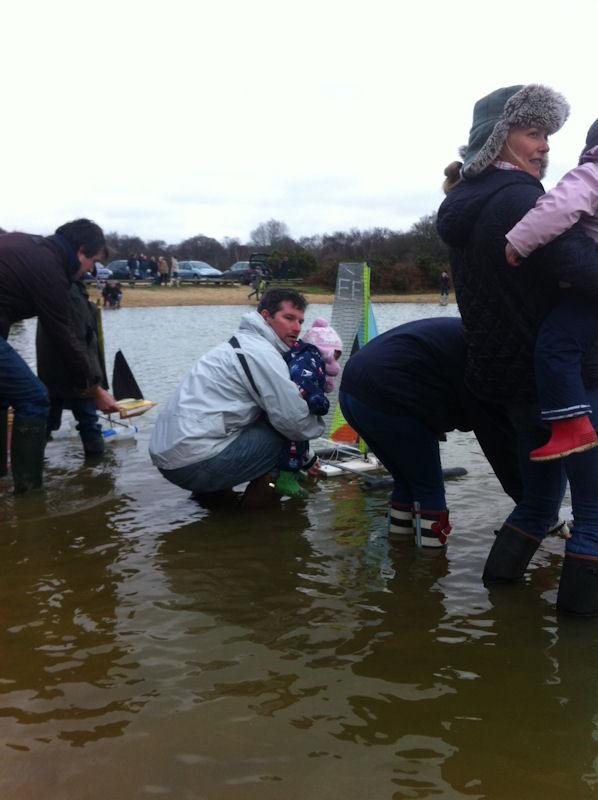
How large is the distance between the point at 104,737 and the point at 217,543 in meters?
1.80

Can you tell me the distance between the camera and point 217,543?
3.98m

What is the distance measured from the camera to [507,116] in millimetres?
3016

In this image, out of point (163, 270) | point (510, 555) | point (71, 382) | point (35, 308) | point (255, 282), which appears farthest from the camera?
point (163, 270)

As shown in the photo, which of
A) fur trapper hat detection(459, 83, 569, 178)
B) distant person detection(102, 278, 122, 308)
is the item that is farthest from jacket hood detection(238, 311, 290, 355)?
distant person detection(102, 278, 122, 308)

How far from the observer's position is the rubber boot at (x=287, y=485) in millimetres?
4809

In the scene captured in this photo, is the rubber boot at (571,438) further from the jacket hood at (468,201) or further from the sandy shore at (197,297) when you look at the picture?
the sandy shore at (197,297)

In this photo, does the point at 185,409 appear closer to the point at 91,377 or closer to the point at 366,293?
the point at 91,377

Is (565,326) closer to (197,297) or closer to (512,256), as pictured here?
(512,256)

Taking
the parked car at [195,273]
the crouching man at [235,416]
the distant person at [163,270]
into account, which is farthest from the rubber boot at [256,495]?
the parked car at [195,273]

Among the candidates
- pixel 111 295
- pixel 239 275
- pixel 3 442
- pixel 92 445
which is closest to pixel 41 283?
pixel 3 442

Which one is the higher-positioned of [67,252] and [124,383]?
Result: [67,252]

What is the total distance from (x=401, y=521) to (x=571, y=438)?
1421 millimetres

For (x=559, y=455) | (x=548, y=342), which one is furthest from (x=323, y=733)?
(x=548, y=342)

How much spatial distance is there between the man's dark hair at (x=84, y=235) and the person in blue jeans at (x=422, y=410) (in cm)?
224
